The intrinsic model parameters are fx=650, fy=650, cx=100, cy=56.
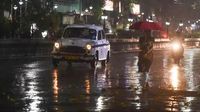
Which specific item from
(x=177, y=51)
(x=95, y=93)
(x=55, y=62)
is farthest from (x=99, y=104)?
(x=177, y=51)

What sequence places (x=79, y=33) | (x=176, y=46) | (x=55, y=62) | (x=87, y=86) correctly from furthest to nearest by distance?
(x=176, y=46)
(x=55, y=62)
(x=79, y=33)
(x=87, y=86)

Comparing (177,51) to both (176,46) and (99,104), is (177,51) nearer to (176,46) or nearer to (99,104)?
(176,46)

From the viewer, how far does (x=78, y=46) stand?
28.8 metres

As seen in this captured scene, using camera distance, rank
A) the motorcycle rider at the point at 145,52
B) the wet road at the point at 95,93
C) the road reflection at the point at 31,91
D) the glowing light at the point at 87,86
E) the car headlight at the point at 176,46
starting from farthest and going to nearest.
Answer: the car headlight at the point at 176,46, the motorcycle rider at the point at 145,52, the glowing light at the point at 87,86, the wet road at the point at 95,93, the road reflection at the point at 31,91

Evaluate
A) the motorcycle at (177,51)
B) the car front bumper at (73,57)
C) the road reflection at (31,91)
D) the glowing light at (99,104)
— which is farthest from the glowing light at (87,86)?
the motorcycle at (177,51)

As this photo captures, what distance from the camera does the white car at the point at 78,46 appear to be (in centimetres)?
2873

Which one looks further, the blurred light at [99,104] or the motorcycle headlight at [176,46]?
the motorcycle headlight at [176,46]

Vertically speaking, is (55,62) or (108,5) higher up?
(108,5)

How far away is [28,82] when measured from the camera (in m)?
20.8

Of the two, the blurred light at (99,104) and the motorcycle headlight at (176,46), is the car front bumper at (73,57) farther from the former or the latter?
the blurred light at (99,104)

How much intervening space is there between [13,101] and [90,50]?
14251mm

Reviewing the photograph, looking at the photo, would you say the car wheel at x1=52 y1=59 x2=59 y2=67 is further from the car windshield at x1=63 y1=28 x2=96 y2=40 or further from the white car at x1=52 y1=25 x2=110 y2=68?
the car windshield at x1=63 y1=28 x2=96 y2=40

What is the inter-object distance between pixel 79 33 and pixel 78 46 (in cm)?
96

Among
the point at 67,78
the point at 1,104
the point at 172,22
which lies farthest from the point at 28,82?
the point at 172,22
